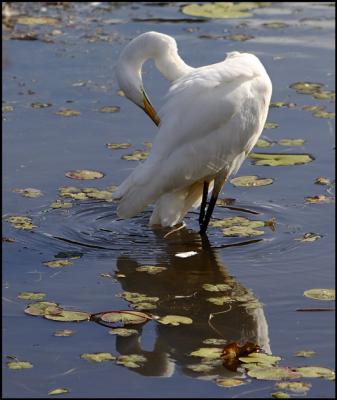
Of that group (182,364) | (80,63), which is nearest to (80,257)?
(182,364)

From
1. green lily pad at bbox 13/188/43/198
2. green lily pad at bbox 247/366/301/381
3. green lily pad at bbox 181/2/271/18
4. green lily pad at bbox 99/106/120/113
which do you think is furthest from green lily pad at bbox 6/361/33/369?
green lily pad at bbox 181/2/271/18

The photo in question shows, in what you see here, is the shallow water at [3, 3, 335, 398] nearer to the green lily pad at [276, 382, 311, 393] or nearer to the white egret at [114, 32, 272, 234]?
the green lily pad at [276, 382, 311, 393]

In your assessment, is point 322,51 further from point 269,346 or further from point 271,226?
point 269,346

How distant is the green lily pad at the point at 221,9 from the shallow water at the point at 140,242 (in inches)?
31.7

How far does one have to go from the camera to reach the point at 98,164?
8039mm

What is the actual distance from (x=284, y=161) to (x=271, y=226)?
111 cm

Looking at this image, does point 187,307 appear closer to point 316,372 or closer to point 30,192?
point 316,372

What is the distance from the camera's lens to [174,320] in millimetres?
5559

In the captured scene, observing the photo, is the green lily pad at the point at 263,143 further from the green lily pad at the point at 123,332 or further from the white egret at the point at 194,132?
the green lily pad at the point at 123,332

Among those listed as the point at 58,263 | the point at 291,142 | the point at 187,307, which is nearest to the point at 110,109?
the point at 291,142

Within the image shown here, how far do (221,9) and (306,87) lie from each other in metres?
3.15

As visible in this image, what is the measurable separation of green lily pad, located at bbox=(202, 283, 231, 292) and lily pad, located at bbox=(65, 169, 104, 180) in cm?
184

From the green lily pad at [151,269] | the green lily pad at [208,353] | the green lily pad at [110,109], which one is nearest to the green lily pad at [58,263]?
the green lily pad at [151,269]

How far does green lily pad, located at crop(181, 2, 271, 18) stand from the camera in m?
12.2
